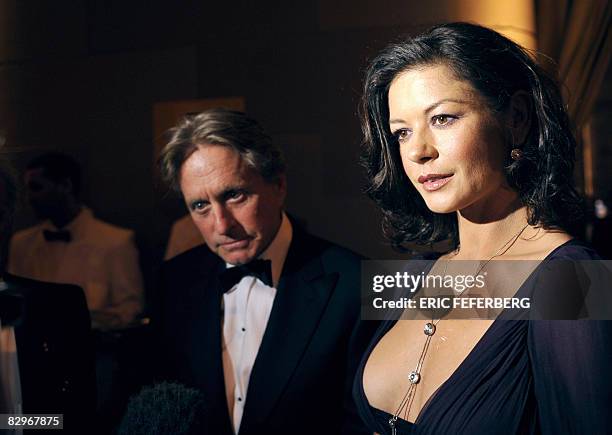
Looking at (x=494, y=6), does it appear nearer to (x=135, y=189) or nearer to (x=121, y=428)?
(x=135, y=189)

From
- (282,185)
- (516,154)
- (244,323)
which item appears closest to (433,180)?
(516,154)

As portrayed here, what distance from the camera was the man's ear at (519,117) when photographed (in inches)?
50.2

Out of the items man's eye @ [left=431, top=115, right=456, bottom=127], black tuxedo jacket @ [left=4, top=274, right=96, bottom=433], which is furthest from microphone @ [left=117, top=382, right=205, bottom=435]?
man's eye @ [left=431, top=115, right=456, bottom=127]

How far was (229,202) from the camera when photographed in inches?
64.0

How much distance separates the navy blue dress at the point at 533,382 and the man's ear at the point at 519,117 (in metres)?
0.21

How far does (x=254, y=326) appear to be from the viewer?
1679 mm

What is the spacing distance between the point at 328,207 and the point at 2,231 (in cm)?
81

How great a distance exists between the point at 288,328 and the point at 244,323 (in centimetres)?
11

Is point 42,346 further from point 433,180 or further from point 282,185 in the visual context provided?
point 433,180

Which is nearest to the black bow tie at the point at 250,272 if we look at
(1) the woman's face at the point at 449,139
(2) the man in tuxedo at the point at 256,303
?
(2) the man in tuxedo at the point at 256,303

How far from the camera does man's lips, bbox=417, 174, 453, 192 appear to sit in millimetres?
1298

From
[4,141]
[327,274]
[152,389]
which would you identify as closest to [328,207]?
[327,274]

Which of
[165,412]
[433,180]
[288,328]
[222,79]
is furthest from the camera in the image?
[222,79]
